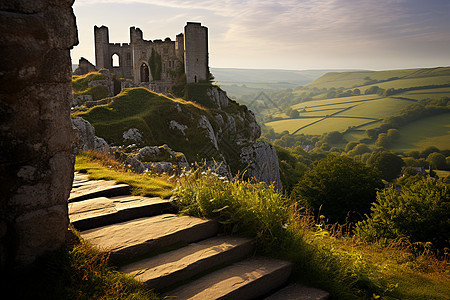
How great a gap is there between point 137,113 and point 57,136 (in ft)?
76.2

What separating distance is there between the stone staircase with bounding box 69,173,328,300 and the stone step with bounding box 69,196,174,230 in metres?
0.01

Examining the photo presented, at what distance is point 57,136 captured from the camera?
143 inches

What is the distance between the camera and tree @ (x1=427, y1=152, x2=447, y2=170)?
81.2 m

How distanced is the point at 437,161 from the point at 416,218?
8351 cm

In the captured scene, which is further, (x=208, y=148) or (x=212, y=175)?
(x=208, y=148)

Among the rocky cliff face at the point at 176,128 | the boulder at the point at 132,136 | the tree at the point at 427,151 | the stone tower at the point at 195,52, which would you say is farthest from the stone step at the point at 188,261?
the tree at the point at 427,151

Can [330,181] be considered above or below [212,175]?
below

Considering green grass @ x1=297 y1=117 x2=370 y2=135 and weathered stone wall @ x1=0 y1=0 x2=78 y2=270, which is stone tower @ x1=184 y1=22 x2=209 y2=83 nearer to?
weathered stone wall @ x1=0 y1=0 x2=78 y2=270

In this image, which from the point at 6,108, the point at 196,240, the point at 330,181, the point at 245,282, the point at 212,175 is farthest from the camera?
the point at 330,181

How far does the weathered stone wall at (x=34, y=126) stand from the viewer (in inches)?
125

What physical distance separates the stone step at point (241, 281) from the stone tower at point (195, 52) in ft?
152

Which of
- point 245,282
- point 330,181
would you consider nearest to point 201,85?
point 330,181

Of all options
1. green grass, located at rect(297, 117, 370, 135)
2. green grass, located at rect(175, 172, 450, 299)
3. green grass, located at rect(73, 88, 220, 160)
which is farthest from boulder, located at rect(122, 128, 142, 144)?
green grass, located at rect(297, 117, 370, 135)

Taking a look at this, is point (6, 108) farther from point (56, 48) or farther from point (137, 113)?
point (137, 113)
